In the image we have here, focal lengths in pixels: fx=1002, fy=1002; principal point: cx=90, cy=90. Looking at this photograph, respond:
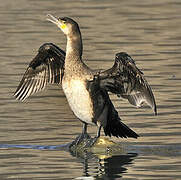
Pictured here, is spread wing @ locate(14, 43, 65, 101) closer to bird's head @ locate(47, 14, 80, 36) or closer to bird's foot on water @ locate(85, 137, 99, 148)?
bird's head @ locate(47, 14, 80, 36)

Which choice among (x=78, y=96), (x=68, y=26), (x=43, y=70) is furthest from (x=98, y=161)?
(x=43, y=70)

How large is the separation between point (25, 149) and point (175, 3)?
14.4 m

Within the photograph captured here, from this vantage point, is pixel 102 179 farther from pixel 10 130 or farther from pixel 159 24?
pixel 159 24

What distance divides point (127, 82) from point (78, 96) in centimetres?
58

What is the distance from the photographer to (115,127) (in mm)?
11789

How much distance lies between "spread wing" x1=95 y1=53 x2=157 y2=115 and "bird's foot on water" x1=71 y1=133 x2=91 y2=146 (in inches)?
24.1

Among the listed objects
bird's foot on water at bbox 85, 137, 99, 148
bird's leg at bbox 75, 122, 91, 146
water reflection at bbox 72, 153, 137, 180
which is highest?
bird's leg at bbox 75, 122, 91, 146

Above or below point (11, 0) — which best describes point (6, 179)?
below

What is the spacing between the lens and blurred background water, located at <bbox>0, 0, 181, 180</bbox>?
10305 millimetres

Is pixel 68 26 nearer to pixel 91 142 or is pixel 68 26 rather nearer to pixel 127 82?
pixel 127 82

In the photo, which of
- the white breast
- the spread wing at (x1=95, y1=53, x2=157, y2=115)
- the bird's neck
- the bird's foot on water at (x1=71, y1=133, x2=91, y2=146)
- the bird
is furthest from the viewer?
the bird's neck

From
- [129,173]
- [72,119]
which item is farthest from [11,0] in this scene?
[129,173]

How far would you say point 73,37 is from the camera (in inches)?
456

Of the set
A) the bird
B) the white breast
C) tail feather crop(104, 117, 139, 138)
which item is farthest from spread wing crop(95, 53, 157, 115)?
tail feather crop(104, 117, 139, 138)
